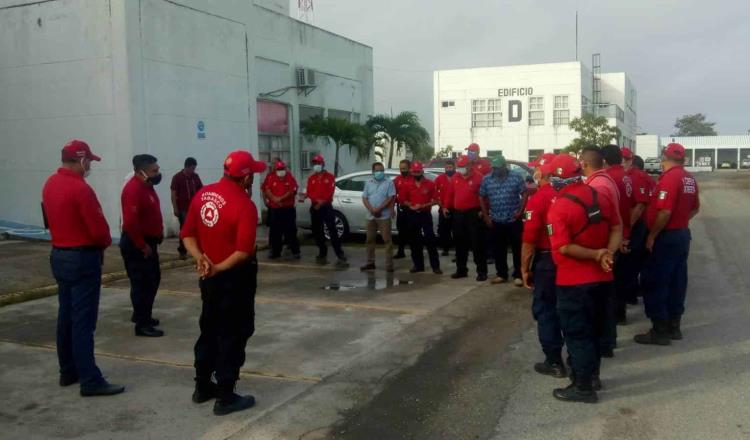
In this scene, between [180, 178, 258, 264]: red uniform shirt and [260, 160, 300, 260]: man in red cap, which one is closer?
[180, 178, 258, 264]: red uniform shirt

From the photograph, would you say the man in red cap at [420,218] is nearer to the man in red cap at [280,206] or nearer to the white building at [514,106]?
the man in red cap at [280,206]

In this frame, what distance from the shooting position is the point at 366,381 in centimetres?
537

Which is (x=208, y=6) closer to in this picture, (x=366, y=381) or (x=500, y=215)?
(x=500, y=215)

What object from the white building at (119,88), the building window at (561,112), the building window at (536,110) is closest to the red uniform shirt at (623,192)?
the white building at (119,88)

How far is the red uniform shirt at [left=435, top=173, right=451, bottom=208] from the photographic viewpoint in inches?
447

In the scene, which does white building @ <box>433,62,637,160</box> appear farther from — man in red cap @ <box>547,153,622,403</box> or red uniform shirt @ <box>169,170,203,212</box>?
Answer: man in red cap @ <box>547,153,622,403</box>

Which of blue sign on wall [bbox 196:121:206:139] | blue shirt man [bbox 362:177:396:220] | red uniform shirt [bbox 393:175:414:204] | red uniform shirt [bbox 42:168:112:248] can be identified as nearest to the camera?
red uniform shirt [bbox 42:168:112:248]

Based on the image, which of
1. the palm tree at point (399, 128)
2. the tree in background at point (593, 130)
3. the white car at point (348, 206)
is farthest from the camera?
the tree in background at point (593, 130)

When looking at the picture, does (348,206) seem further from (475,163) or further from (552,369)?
(552,369)

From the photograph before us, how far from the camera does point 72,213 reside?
198 inches

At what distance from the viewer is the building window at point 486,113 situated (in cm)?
5519

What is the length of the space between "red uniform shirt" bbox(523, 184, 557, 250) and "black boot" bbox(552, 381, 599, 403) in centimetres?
116

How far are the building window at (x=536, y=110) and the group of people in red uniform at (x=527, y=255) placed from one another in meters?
47.2

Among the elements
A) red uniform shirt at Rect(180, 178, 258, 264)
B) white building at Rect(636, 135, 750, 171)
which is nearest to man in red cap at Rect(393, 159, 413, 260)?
red uniform shirt at Rect(180, 178, 258, 264)
